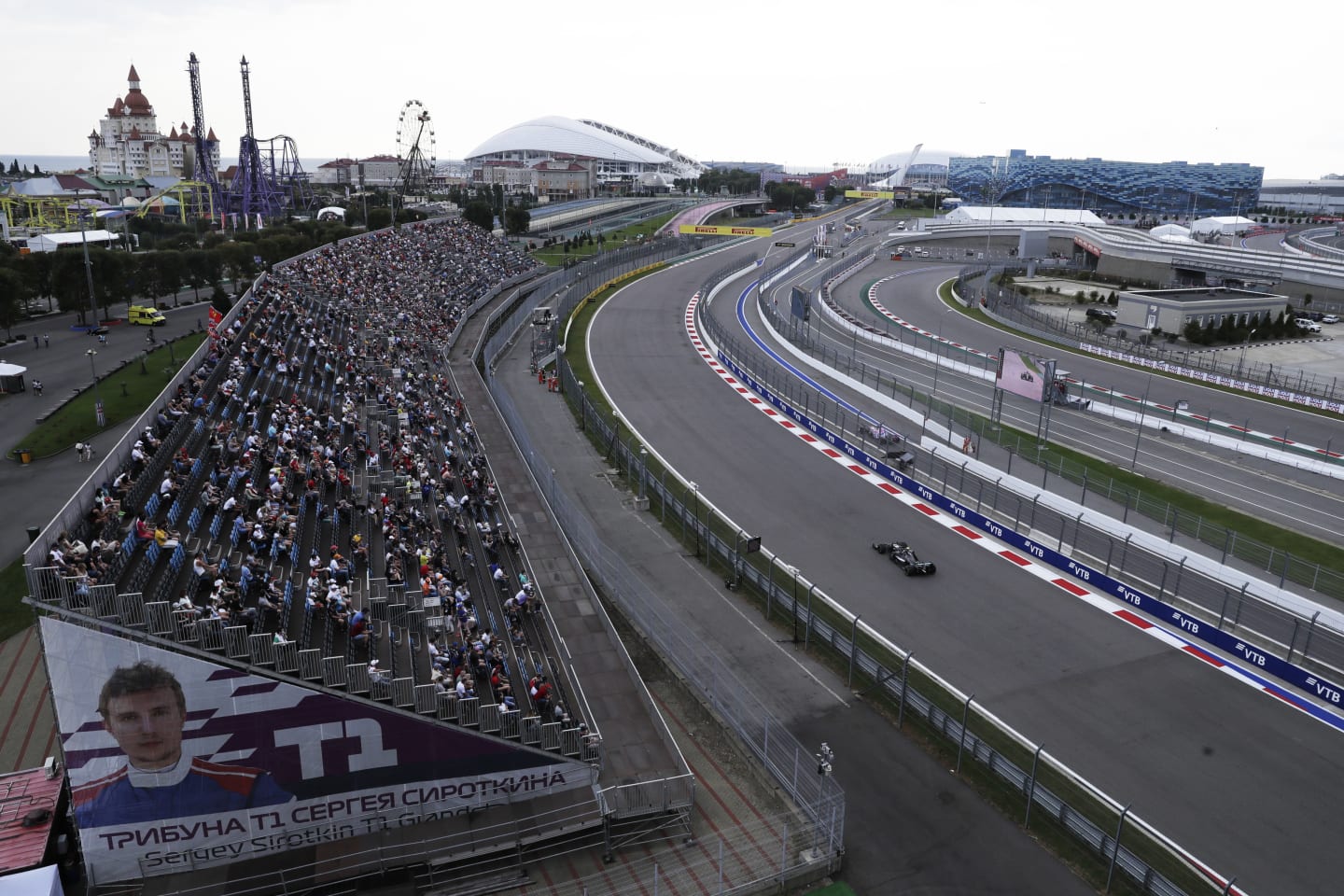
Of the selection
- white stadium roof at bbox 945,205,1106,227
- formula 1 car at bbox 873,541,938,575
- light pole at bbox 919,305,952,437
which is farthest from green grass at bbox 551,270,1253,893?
white stadium roof at bbox 945,205,1106,227

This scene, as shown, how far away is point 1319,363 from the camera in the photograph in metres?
49.8

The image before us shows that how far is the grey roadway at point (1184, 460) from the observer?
27688mm

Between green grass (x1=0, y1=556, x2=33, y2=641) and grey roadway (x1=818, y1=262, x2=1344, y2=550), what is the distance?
2772 centimetres

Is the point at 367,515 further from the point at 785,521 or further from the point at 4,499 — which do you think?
the point at 4,499

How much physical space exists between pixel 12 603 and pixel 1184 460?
36.5 m

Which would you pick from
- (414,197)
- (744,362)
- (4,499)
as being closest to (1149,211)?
(414,197)

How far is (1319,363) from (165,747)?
58.5m

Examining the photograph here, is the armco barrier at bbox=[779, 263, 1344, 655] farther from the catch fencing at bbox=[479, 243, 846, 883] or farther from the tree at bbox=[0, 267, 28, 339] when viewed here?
the tree at bbox=[0, 267, 28, 339]

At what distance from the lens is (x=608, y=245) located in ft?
341

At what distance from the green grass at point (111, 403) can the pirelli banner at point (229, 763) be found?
73.3 ft

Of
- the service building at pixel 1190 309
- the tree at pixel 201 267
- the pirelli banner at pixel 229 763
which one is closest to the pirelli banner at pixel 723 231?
the service building at pixel 1190 309

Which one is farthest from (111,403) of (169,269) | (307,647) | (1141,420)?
(1141,420)

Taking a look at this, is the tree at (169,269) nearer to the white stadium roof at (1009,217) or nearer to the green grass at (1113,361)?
the green grass at (1113,361)

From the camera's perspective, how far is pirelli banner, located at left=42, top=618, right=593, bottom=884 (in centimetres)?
1262
